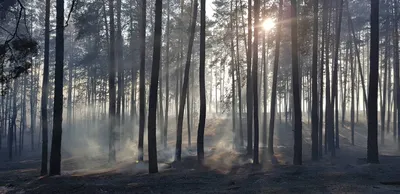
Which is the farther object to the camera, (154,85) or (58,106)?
(58,106)

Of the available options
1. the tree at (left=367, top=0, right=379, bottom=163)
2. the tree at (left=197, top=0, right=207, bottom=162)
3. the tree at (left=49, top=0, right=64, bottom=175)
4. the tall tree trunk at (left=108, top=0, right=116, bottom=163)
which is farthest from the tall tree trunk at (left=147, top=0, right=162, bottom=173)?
the tree at (left=367, top=0, right=379, bottom=163)

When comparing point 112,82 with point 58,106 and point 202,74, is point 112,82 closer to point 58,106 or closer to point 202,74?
point 202,74

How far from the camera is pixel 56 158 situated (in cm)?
1752

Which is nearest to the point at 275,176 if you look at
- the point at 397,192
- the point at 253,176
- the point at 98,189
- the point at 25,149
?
the point at 253,176

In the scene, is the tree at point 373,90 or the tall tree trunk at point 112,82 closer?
the tree at point 373,90

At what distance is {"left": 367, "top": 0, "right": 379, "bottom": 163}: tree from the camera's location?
1811 centimetres

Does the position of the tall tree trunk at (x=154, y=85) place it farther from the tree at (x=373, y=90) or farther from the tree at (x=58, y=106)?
the tree at (x=373, y=90)

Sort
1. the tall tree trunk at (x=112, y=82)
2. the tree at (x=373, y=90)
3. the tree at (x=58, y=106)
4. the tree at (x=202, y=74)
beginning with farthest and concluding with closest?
the tall tree trunk at (x=112, y=82), the tree at (x=202, y=74), the tree at (x=373, y=90), the tree at (x=58, y=106)

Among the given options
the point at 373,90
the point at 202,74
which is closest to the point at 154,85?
the point at 202,74

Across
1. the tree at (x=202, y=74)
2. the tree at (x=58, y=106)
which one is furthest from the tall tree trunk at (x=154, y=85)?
the tree at (x=202, y=74)

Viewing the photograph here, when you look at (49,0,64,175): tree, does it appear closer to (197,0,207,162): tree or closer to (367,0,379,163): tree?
(197,0,207,162): tree

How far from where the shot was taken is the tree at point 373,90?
18109mm

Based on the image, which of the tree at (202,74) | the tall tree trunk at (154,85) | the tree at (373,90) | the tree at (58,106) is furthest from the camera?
the tree at (202,74)

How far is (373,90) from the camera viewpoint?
18141mm
